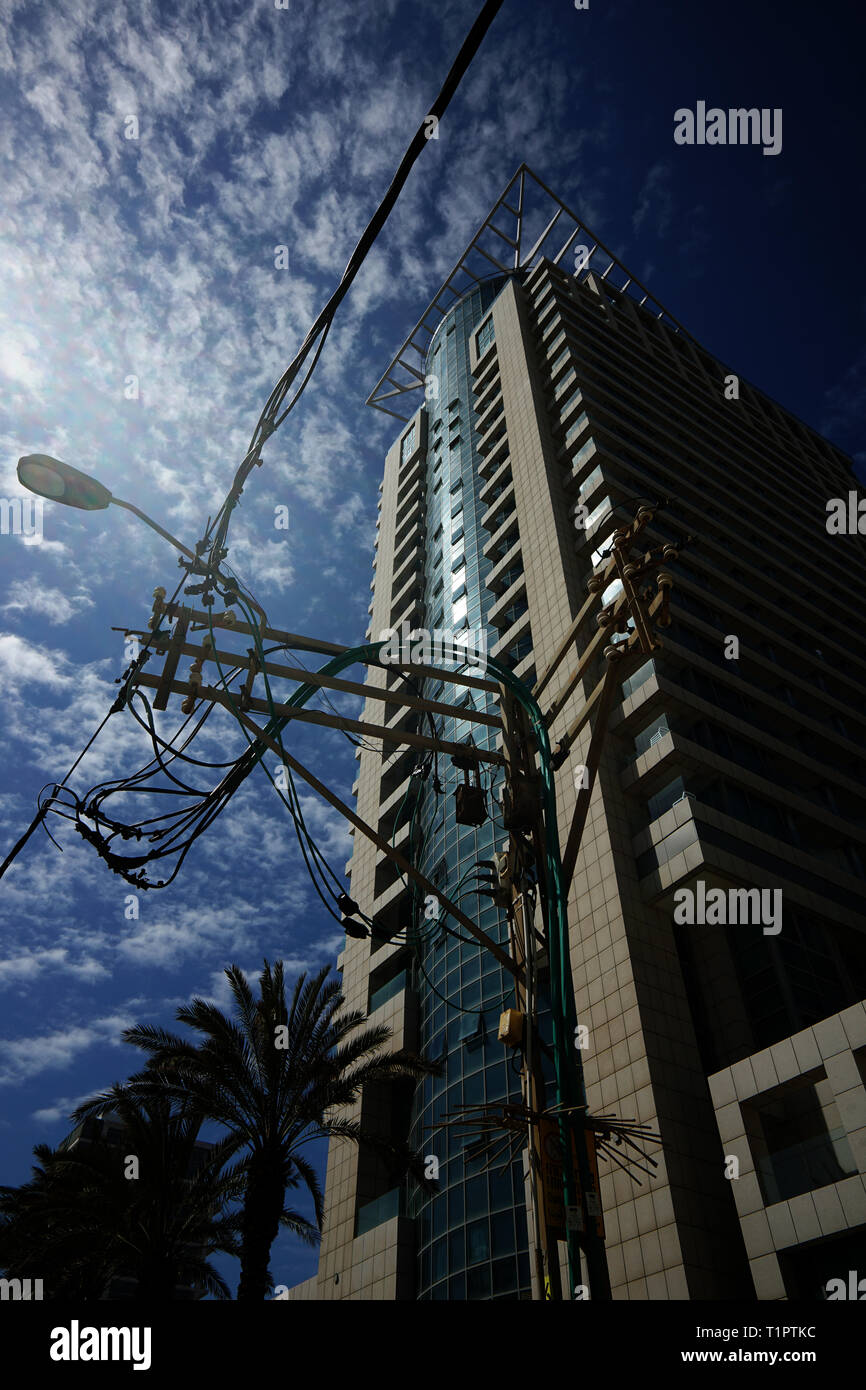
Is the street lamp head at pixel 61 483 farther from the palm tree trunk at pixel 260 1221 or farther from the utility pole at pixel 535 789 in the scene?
the palm tree trunk at pixel 260 1221

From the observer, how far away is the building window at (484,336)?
5047cm

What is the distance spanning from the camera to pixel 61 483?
7.32 meters

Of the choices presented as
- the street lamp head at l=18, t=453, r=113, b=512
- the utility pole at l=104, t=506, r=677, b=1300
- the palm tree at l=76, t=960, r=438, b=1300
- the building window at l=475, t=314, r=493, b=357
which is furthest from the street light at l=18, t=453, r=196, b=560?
the building window at l=475, t=314, r=493, b=357

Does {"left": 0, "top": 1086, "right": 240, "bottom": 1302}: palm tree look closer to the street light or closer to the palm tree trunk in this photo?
the palm tree trunk

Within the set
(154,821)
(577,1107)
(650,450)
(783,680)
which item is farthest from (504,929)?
(650,450)

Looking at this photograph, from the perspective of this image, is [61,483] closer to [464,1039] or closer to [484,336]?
[464,1039]

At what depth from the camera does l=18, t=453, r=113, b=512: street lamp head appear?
7.11 meters

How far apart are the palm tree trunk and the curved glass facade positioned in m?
4.25

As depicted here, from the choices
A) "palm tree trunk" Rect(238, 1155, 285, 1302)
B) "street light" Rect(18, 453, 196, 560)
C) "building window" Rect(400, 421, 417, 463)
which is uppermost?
"building window" Rect(400, 421, 417, 463)

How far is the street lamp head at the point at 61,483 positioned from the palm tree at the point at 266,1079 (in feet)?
48.8

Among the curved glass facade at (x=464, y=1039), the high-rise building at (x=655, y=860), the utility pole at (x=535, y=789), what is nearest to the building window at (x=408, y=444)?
the high-rise building at (x=655, y=860)

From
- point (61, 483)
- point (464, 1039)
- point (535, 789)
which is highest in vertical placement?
point (61, 483)

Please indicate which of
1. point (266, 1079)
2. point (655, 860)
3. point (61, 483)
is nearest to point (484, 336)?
point (655, 860)

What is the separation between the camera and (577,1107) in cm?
555
